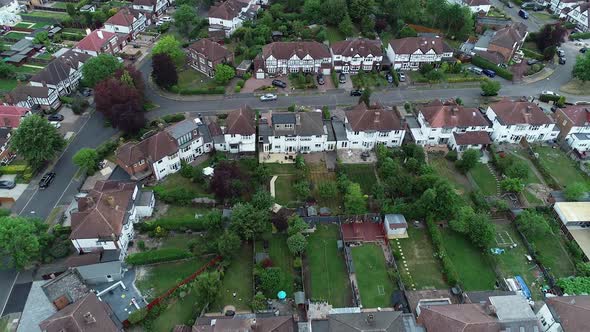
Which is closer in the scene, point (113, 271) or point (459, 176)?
point (113, 271)

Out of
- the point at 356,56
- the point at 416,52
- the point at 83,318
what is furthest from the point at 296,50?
the point at 83,318

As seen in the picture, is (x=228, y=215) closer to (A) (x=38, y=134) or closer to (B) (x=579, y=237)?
(A) (x=38, y=134)

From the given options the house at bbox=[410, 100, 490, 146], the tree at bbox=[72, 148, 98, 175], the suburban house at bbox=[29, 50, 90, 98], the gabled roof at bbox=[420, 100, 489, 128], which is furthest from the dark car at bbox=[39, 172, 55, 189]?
the gabled roof at bbox=[420, 100, 489, 128]

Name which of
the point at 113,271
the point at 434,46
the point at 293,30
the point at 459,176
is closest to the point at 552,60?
the point at 434,46

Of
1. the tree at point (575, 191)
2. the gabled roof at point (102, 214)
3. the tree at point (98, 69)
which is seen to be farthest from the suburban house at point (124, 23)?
the tree at point (575, 191)

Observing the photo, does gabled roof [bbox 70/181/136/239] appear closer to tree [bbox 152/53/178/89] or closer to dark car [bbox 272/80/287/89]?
tree [bbox 152/53/178/89]

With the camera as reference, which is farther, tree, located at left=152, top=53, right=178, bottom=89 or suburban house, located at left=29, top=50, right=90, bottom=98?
tree, located at left=152, top=53, right=178, bottom=89

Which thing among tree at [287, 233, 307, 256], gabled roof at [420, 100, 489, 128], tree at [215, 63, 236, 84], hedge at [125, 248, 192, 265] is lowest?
hedge at [125, 248, 192, 265]
